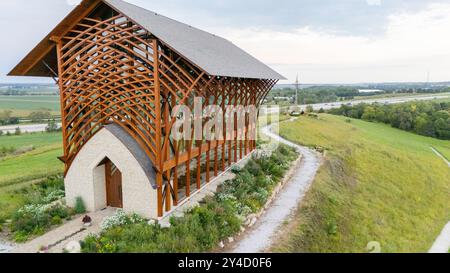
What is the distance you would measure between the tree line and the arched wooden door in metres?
56.9

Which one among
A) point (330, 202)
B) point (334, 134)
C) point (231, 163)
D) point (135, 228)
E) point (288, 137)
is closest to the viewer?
point (135, 228)

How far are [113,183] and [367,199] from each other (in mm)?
15434

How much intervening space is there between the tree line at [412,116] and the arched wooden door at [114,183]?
5692 centimetres

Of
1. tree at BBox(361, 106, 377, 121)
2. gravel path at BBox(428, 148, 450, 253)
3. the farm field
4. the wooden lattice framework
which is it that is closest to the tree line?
tree at BBox(361, 106, 377, 121)

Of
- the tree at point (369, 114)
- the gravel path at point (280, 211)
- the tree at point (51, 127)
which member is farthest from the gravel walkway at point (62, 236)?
the tree at point (369, 114)

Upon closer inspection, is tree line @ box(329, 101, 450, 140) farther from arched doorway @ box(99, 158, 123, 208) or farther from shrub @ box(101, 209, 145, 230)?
shrub @ box(101, 209, 145, 230)

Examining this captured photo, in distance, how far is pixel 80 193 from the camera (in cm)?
1232

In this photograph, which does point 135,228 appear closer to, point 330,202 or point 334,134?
point 330,202

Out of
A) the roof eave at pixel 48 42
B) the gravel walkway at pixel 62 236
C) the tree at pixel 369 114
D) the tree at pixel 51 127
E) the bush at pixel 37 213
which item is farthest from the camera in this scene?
the tree at pixel 369 114

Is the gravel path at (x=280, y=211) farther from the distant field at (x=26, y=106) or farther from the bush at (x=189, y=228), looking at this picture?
the distant field at (x=26, y=106)

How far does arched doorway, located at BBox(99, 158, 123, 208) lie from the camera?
40.8 feet

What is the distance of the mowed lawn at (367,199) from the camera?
12664mm
